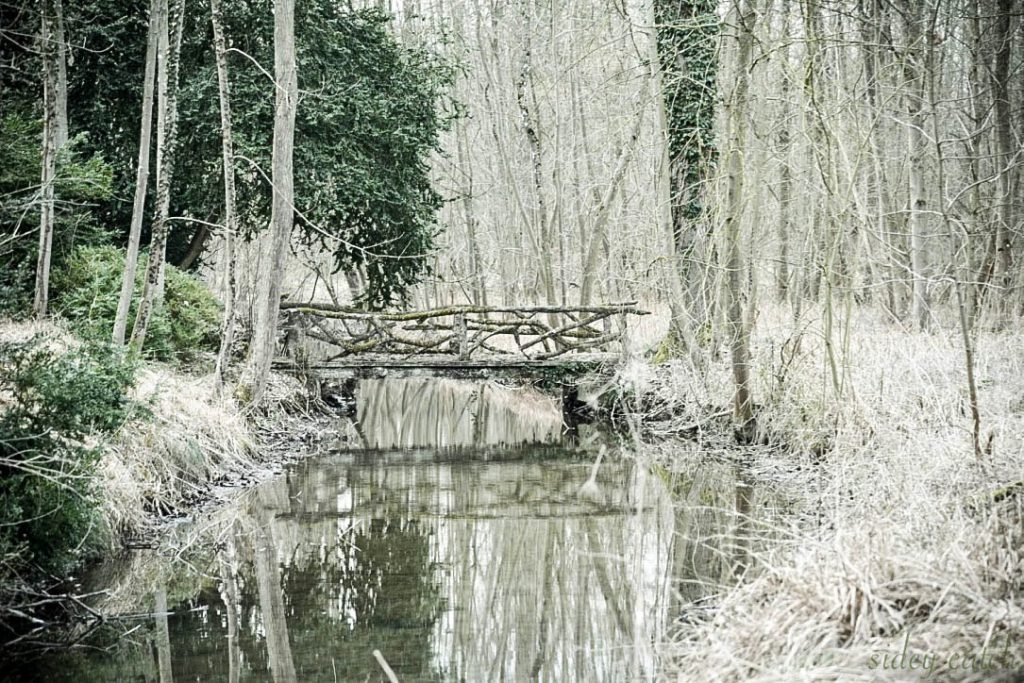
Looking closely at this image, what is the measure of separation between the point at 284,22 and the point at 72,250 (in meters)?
4.79

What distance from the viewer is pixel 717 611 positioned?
16.3 feet

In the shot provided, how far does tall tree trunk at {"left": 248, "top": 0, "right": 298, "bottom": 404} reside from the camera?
12883mm

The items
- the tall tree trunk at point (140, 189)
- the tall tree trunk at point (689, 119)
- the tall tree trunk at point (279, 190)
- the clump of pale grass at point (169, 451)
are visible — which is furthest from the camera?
the tall tree trunk at point (689, 119)

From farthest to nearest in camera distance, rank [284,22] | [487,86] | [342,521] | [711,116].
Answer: [487,86] < [711,116] < [284,22] < [342,521]

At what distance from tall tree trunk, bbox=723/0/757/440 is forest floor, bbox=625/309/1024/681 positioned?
1.81 ft

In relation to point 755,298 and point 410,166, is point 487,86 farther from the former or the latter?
point 755,298

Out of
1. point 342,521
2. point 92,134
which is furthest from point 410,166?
point 342,521

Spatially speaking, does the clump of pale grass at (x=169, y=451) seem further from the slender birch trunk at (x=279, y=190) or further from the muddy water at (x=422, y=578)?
the slender birch trunk at (x=279, y=190)

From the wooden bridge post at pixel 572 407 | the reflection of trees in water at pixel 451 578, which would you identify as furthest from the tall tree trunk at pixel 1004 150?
the wooden bridge post at pixel 572 407

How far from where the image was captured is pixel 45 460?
6.54 meters

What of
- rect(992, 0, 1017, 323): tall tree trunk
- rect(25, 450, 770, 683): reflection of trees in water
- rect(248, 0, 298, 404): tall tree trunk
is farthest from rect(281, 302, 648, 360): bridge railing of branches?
rect(992, 0, 1017, 323): tall tree trunk

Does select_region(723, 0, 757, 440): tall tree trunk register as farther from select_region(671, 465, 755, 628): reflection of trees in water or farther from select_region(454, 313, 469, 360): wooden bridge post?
select_region(454, 313, 469, 360): wooden bridge post

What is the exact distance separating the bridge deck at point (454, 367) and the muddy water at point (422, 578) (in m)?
3.59

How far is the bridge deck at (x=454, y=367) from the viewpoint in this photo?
16000 millimetres
